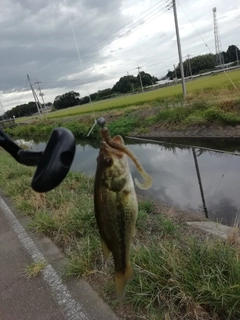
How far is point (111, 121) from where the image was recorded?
22.3 meters

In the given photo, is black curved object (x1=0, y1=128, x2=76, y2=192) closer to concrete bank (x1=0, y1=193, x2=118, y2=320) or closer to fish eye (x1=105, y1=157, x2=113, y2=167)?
fish eye (x1=105, y1=157, x2=113, y2=167)

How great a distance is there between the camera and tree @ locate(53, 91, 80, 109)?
64.6m

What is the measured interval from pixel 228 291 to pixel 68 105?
238 feet

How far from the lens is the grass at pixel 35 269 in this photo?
3506 mm

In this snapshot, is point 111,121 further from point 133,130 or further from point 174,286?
point 174,286

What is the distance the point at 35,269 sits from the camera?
353cm

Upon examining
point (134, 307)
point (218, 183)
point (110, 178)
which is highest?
point (110, 178)

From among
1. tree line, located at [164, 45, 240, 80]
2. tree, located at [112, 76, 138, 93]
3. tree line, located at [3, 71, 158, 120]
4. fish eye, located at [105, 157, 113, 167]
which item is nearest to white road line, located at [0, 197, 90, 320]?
fish eye, located at [105, 157, 113, 167]

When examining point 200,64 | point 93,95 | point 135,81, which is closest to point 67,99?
point 93,95

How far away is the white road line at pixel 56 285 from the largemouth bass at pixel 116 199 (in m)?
1.64

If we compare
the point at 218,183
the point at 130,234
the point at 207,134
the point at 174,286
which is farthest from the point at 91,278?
the point at 207,134

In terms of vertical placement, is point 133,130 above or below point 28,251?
below

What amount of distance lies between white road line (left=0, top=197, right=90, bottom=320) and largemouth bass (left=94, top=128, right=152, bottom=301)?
5.38 ft

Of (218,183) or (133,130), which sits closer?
(218,183)
